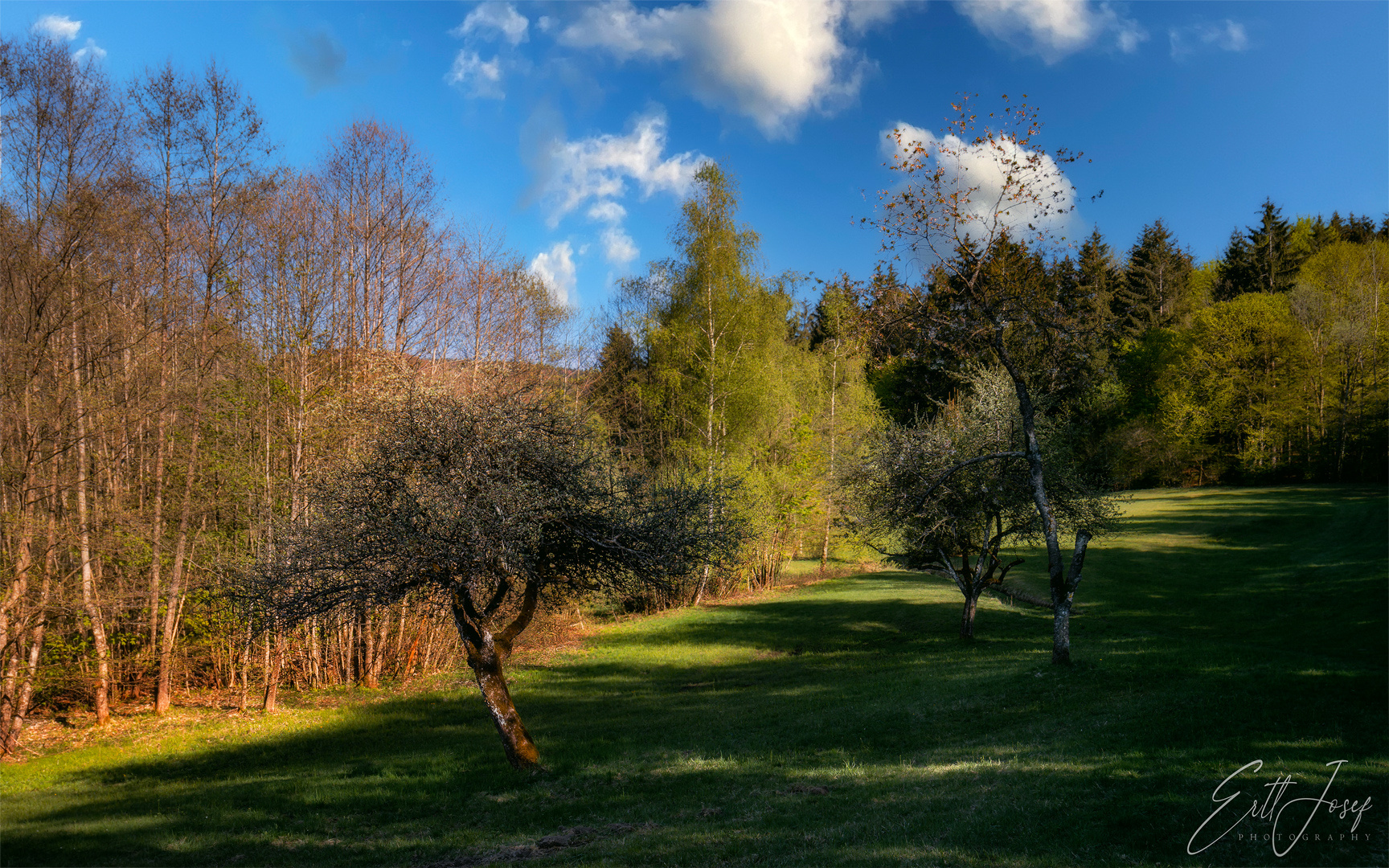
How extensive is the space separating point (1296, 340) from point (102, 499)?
185 ft

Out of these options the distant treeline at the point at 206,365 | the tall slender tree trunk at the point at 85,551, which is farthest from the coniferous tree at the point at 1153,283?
the tall slender tree trunk at the point at 85,551

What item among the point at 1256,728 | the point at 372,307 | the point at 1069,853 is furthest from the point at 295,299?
the point at 1256,728

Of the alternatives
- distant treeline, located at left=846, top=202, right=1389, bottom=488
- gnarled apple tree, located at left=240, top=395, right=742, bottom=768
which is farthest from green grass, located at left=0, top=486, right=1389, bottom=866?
distant treeline, located at left=846, top=202, right=1389, bottom=488

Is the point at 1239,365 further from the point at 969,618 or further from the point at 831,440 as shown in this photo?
the point at 969,618

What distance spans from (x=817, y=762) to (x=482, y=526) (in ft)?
18.7

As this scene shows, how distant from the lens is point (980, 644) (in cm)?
1802

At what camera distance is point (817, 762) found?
10.3 metres

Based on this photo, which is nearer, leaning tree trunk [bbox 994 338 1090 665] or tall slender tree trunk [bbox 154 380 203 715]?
leaning tree trunk [bbox 994 338 1090 665]

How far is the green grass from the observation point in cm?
663
